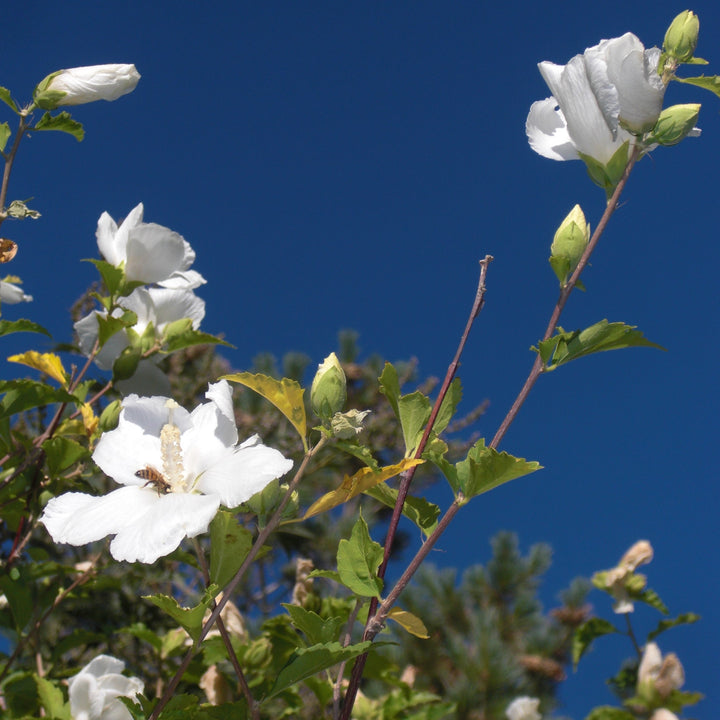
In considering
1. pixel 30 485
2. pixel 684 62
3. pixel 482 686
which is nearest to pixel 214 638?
pixel 30 485

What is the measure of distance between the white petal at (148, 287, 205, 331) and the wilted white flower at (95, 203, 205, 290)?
0.05 m

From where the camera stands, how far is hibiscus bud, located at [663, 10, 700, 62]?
2.58 ft

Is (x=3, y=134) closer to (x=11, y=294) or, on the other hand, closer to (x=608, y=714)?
(x=11, y=294)

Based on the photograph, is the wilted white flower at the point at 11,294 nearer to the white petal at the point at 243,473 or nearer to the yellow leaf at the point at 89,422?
the yellow leaf at the point at 89,422

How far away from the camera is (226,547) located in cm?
67

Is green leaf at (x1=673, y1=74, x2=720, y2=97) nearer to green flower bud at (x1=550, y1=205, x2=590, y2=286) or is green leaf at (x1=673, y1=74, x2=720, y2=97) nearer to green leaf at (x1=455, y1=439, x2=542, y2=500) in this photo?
green flower bud at (x1=550, y1=205, x2=590, y2=286)

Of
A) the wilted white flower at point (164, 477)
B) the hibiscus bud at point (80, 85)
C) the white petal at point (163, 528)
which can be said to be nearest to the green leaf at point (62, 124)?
the hibiscus bud at point (80, 85)

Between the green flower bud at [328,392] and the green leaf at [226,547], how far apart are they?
121mm

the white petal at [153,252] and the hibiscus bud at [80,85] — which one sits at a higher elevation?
the hibiscus bud at [80,85]

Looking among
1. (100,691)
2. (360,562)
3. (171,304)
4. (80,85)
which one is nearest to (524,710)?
(100,691)

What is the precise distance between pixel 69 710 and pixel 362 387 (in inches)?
137

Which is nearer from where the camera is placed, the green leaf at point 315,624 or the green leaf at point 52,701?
the green leaf at point 315,624

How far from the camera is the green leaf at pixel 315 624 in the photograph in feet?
2.30

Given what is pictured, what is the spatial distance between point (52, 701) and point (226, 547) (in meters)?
0.59
